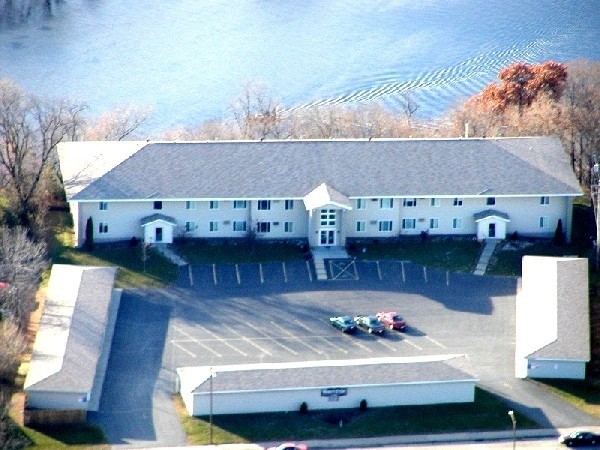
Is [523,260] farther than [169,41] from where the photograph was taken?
No

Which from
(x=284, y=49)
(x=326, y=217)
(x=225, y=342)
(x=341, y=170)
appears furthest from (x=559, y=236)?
(x=284, y=49)

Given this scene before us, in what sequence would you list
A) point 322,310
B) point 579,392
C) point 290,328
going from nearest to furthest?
point 579,392
point 290,328
point 322,310

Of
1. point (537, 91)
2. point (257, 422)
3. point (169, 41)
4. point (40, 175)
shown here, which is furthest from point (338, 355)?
point (169, 41)

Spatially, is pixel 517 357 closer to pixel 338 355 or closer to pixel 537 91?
pixel 338 355

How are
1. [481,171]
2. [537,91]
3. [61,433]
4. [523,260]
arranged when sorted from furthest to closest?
[537,91], [481,171], [523,260], [61,433]

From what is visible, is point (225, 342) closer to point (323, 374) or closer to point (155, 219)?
point (323, 374)

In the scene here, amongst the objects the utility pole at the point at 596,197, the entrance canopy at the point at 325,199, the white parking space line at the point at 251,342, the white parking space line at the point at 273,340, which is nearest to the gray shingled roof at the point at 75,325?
the white parking space line at the point at 251,342

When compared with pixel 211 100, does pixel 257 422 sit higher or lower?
lower

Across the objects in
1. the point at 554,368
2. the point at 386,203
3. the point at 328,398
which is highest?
the point at 386,203
